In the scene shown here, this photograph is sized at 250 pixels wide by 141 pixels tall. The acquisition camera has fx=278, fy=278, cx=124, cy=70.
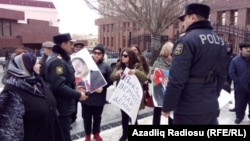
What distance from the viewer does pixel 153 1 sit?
16375mm

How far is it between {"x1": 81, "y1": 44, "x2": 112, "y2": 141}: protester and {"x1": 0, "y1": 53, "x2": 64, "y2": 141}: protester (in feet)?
5.14

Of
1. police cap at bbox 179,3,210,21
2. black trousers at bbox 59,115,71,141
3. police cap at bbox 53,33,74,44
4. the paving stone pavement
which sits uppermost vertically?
police cap at bbox 179,3,210,21

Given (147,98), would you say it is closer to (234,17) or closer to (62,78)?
(62,78)

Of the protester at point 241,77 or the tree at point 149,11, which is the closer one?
the protester at point 241,77

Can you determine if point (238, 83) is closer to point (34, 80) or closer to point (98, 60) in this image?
point (98, 60)

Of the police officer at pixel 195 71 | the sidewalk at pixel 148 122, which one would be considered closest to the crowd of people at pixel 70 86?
the police officer at pixel 195 71

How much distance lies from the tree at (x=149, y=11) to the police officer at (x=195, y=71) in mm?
13332

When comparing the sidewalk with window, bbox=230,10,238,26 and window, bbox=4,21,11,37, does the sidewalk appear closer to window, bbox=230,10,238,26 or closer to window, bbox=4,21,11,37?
window, bbox=230,10,238,26

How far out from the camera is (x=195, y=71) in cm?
279

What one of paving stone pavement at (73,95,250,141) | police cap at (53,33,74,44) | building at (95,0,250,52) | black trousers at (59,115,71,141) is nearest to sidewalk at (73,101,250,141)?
paving stone pavement at (73,95,250,141)

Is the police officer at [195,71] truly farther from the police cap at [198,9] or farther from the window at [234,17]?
the window at [234,17]

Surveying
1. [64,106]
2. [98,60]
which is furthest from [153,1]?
[64,106]

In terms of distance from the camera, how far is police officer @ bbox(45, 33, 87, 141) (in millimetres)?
3273

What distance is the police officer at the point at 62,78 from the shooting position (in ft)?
10.7
